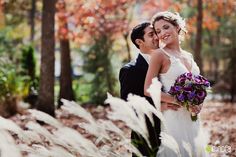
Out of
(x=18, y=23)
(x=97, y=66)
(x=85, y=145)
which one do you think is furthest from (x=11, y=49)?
(x=85, y=145)

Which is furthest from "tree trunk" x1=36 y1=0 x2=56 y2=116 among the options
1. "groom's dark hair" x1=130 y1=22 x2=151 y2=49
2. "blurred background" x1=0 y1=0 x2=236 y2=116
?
"groom's dark hair" x1=130 y1=22 x2=151 y2=49

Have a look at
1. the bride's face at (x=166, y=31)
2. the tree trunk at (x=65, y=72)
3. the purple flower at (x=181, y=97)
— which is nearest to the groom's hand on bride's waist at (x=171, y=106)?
the purple flower at (x=181, y=97)

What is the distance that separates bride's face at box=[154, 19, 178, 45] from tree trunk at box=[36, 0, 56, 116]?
21.2 ft

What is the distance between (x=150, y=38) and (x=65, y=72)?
1043cm

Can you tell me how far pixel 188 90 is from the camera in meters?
3.87

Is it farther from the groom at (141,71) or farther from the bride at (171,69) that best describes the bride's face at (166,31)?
the groom at (141,71)

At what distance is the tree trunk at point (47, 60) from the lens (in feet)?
33.8

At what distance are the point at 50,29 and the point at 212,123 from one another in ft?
12.6

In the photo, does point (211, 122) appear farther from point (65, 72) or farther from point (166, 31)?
point (166, 31)

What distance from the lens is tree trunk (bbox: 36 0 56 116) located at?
405 inches

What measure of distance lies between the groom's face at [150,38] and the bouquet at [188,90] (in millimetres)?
547

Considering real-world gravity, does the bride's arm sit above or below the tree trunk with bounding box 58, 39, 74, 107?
above

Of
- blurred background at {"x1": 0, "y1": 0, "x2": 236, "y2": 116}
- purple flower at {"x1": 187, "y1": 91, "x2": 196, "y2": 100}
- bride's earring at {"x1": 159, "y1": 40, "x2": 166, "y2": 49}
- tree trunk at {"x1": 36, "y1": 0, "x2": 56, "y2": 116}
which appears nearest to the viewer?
purple flower at {"x1": 187, "y1": 91, "x2": 196, "y2": 100}

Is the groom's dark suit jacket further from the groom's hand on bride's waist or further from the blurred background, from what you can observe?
the blurred background
